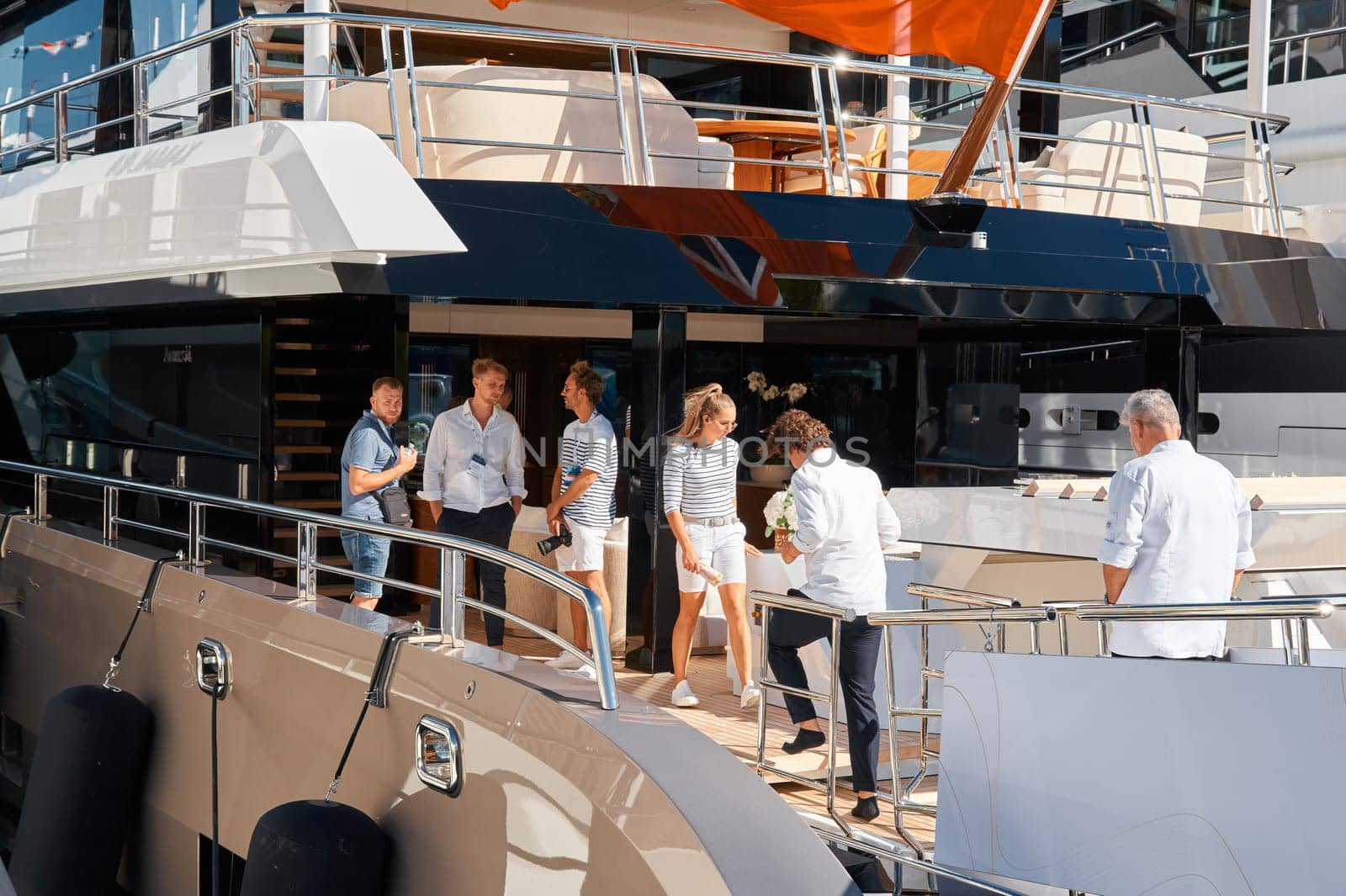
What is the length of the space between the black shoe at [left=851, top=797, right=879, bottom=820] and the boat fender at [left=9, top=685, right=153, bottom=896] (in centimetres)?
280

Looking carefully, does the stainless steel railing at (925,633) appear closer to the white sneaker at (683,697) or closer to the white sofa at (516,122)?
the white sneaker at (683,697)

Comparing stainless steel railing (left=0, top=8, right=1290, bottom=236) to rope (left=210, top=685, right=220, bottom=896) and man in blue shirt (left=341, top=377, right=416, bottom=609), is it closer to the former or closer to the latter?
man in blue shirt (left=341, top=377, right=416, bottom=609)

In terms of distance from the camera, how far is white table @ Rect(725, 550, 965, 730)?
21.1 feet

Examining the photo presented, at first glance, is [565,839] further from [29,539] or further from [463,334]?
[463,334]

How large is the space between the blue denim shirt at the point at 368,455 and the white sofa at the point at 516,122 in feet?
5.03

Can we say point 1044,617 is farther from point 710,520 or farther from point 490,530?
point 490,530

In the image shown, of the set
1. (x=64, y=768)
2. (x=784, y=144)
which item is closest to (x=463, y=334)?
(x=784, y=144)

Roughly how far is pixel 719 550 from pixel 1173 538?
8.67 ft

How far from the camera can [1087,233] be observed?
26.1ft

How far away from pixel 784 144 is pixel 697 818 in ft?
24.6

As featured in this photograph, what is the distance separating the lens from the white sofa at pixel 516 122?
7.20 metres

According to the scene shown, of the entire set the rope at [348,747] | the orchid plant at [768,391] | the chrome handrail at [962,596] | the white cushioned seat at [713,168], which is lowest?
the rope at [348,747]

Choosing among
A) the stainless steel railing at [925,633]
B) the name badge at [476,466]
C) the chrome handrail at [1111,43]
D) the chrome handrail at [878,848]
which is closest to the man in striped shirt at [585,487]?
the name badge at [476,466]

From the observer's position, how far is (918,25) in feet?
23.8
